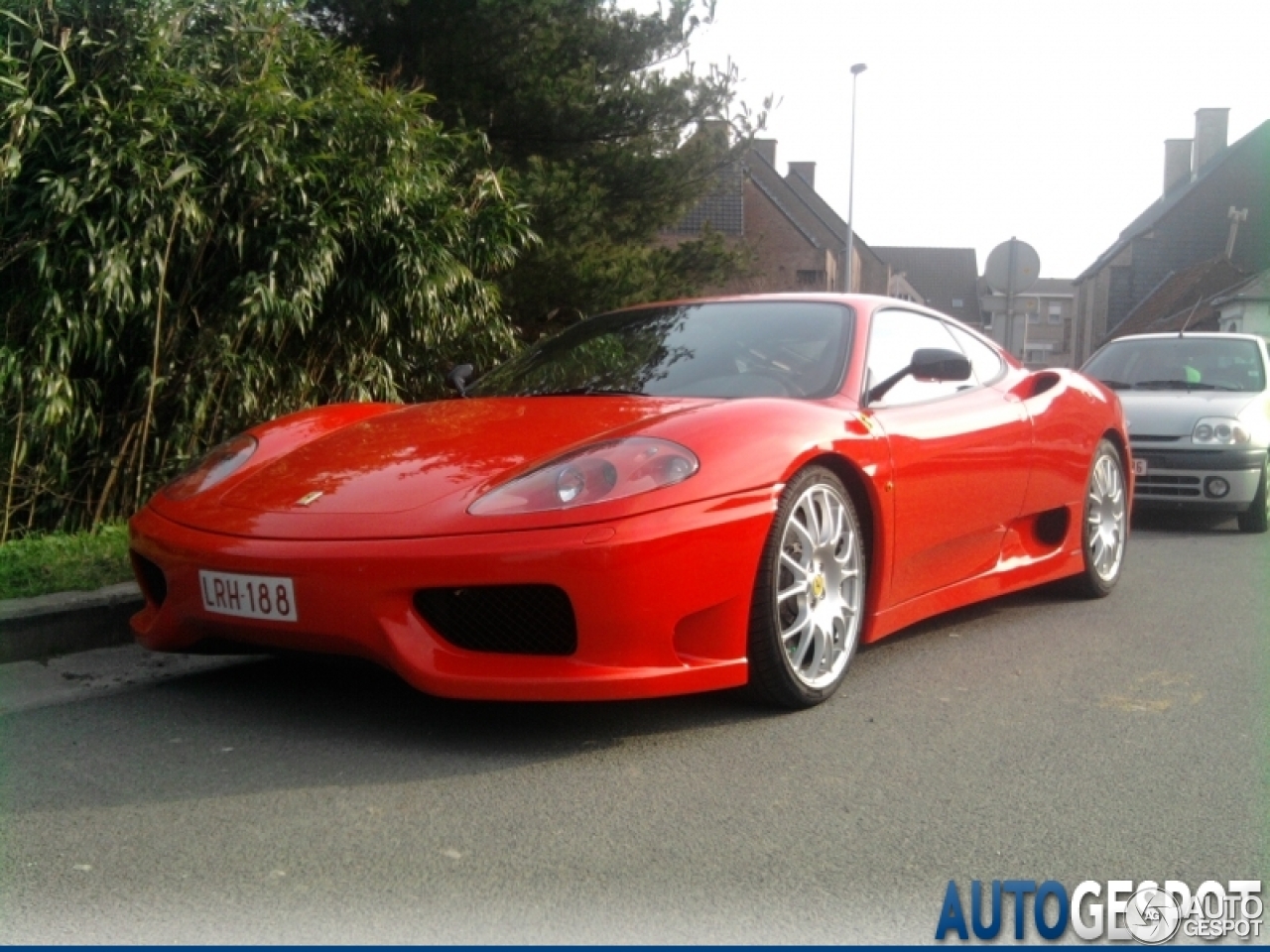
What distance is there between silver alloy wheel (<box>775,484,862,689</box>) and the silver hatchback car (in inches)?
197

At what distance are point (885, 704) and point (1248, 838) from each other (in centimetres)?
119

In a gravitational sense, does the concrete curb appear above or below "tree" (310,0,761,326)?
below

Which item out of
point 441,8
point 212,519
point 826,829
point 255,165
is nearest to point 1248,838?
point 826,829

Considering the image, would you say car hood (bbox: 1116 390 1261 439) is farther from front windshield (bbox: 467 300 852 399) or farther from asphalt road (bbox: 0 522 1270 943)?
front windshield (bbox: 467 300 852 399)

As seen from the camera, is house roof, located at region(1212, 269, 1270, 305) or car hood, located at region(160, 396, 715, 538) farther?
house roof, located at region(1212, 269, 1270, 305)

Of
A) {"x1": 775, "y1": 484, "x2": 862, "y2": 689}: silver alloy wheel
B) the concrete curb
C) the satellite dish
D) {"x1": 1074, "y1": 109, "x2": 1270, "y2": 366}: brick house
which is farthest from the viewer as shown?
{"x1": 1074, "y1": 109, "x2": 1270, "y2": 366}: brick house

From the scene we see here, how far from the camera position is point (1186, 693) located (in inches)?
160

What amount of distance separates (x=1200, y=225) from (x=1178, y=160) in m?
7.52

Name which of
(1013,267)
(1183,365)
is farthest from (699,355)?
(1013,267)

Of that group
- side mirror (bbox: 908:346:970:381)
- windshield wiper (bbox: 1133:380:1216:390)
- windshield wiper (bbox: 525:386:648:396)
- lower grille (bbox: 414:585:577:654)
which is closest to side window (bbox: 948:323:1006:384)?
side mirror (bbox: 908:346:970:381)

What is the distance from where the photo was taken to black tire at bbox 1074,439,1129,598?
5.60m

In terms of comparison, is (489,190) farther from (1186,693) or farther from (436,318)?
(1186,693)

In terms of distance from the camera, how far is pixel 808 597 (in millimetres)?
3740

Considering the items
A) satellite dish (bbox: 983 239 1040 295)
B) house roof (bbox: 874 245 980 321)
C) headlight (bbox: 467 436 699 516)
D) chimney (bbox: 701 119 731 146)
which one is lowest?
house roof (bbox: 874 245 980 321)
